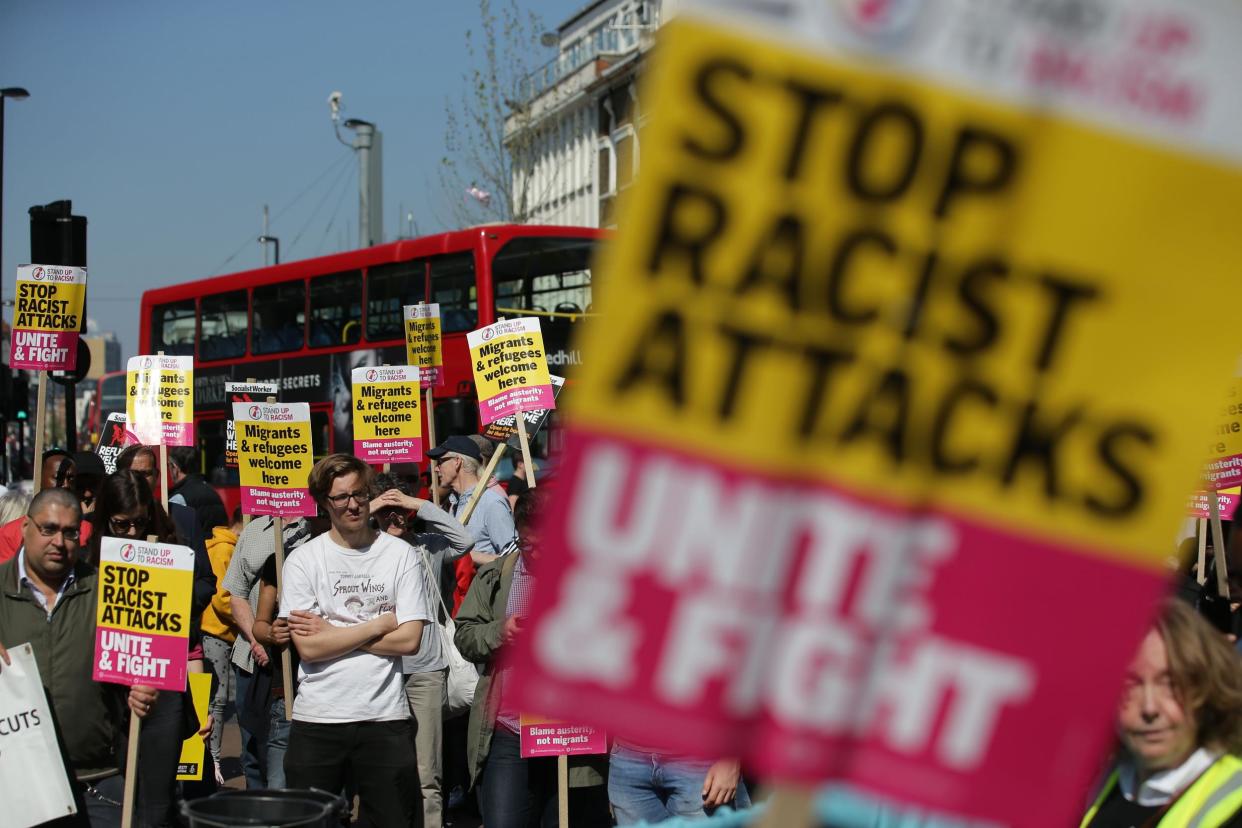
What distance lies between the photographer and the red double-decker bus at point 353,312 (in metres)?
16.4

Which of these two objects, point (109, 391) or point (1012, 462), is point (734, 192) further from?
point (109, 391)

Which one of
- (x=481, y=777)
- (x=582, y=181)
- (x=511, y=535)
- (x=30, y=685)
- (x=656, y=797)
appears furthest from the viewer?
(x=582, y=181)

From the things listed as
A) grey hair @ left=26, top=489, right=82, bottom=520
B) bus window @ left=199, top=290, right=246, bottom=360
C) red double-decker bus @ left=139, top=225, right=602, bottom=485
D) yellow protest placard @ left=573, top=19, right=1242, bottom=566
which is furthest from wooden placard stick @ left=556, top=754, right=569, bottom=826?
A: bus window @ left=199, top=290, right=246, bottom=360

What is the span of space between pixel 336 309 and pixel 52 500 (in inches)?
530

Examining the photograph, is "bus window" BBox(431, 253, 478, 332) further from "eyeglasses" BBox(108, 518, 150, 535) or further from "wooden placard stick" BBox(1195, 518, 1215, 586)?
"eyeglasses" BBox(108, 518, 150, 535)

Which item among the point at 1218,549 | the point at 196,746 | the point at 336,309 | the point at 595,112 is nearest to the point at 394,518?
the point at 196,746

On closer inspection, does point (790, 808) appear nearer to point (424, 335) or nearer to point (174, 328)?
point (424, 335)

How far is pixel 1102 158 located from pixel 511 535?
23.2ft

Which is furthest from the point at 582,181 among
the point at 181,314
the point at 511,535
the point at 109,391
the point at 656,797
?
the point at 656,797

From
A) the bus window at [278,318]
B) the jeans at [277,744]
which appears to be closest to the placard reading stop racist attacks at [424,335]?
the jeans at [277,744]

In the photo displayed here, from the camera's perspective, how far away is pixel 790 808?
1814mm

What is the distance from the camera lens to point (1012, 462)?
6.09 feet

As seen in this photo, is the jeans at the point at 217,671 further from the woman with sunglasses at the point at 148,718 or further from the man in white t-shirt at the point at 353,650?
the man in white t-shirt at the point at 353,650

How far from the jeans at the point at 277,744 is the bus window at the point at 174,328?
14.1m
